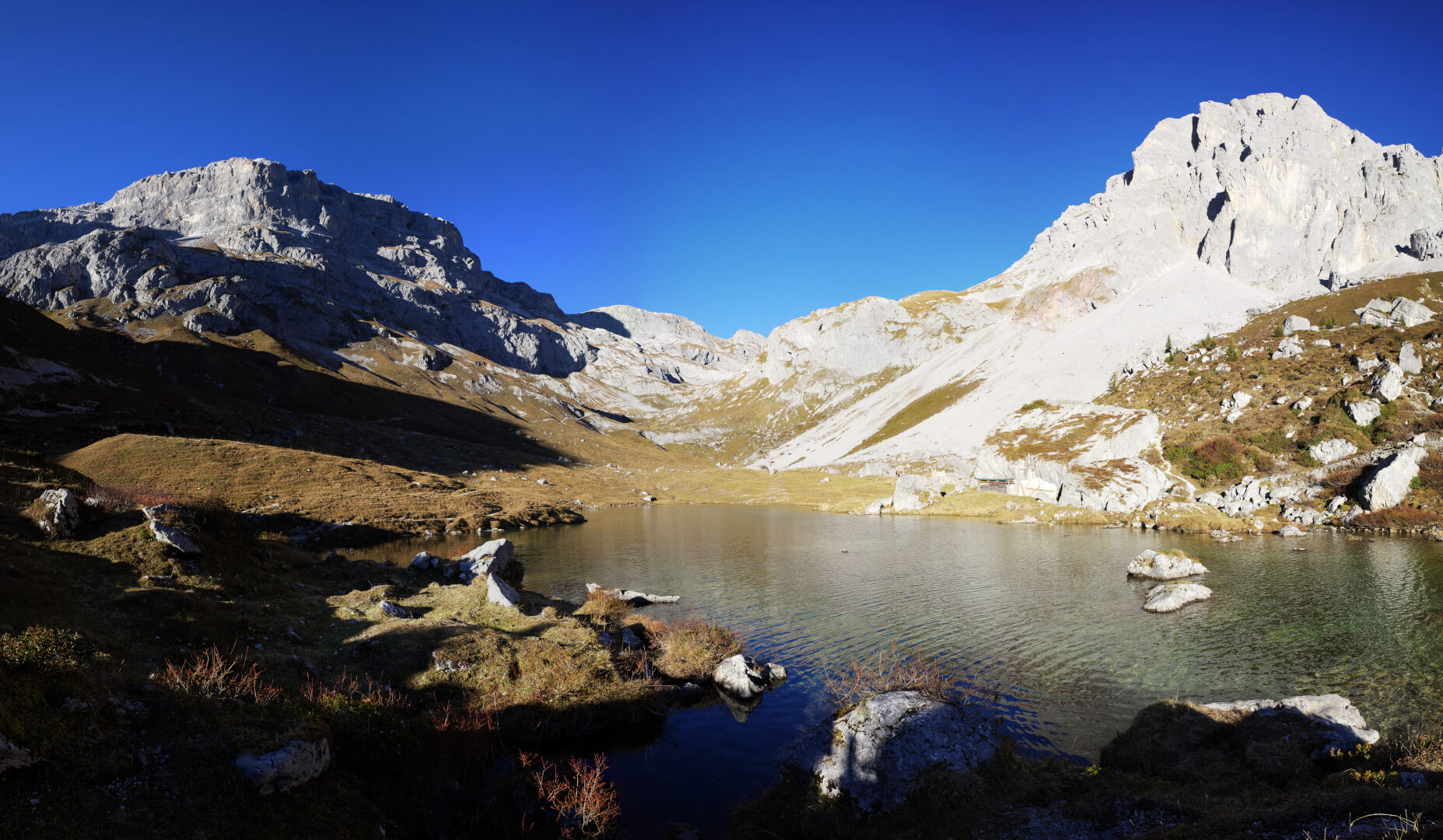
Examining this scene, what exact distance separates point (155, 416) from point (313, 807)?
11475 centimetres

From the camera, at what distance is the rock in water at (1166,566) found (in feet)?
163

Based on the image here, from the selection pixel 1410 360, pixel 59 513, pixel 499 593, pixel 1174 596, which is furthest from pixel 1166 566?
pixel 1410 360

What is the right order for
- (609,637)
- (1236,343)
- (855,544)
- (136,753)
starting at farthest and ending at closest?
(1236,343)
(855,544)
(609,637)
(136,753)

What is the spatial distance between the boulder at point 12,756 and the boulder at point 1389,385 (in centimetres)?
13965

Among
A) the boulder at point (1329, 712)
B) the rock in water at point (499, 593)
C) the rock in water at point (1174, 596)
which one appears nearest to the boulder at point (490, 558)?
the rock in water at point (499, 593)

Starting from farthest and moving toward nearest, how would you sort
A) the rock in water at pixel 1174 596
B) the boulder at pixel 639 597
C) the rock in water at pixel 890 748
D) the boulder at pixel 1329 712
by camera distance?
the boulder at pixel 639 597 → the rock in water at pixel 1174 596 → the boulder at pixel 1329 712 → the rock in water at pixel 890 748

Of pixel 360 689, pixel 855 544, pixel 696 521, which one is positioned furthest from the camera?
pixel 696 521

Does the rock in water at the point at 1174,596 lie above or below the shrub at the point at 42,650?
below

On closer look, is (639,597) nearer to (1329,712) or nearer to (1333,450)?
(1329,712)

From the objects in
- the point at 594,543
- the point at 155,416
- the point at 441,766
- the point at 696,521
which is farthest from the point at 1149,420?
the point at 155,416

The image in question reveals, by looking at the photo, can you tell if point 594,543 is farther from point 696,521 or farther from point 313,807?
point 313,807

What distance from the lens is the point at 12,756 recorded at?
414 inches

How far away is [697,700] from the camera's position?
28547mm

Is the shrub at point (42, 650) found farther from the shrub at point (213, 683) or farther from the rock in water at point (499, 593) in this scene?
the rock in water at point (499, 593)
